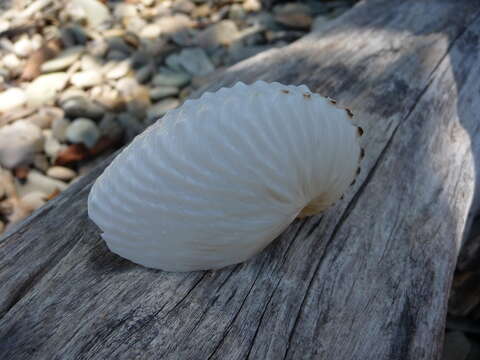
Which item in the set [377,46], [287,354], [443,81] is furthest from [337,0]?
[287,354]

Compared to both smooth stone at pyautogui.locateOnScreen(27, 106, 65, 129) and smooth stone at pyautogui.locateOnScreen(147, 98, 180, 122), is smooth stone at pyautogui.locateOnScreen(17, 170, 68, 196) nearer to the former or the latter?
smooth stone at pyautogui.locateOnScreen(27, 106, 65, 129)

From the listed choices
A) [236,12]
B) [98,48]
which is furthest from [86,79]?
[236,12]

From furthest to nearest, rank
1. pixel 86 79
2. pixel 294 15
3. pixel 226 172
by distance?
pixel 294 15, pixel 86 79, pixel 226 172

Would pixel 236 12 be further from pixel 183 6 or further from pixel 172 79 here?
pixel 172 79

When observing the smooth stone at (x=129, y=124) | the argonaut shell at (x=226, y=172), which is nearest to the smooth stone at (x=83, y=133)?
the smooth stone at (x=129, y=124)

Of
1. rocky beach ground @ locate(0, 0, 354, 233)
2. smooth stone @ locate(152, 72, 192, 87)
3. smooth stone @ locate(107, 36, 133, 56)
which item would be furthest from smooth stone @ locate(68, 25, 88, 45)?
smooth stone @ locate(152, 72, 192, 87)

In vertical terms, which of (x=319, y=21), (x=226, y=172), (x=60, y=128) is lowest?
(x=319, y=21)

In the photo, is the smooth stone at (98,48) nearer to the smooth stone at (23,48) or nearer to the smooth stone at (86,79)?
the smooth stone at (86,79)

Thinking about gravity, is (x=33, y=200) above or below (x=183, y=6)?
below
